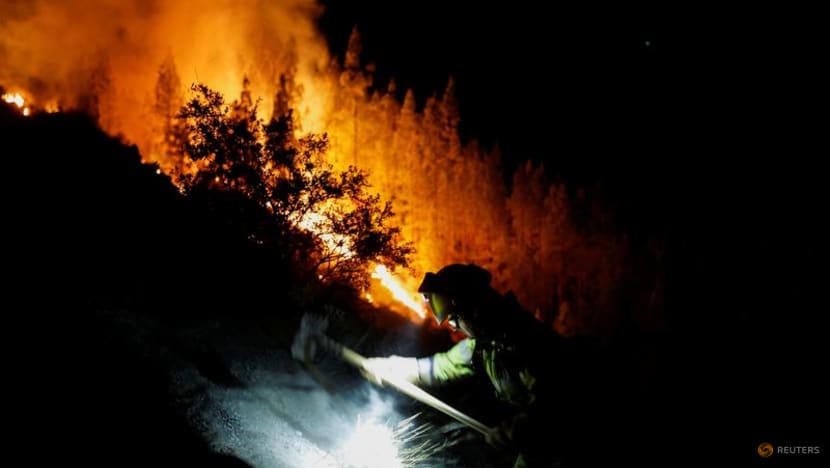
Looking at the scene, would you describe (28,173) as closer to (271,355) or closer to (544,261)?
(271,355)

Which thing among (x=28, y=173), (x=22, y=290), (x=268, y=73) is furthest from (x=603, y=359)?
(x=268, y=73)

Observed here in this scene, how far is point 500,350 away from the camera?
442 cm

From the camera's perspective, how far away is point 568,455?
155 inches

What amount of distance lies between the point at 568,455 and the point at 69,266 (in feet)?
21.2

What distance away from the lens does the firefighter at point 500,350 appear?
405cm

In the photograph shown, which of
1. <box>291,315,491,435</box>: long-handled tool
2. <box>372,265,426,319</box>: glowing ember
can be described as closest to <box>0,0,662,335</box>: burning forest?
<box>372,265,426,319</box>: glowing ember

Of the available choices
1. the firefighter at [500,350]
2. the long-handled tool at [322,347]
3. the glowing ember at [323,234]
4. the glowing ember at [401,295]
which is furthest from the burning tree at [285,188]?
the firefighter at [500,350]

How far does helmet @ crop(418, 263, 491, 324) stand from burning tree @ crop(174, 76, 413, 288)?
1104cm

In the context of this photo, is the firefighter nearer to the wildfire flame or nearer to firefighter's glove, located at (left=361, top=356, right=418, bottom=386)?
firefighter's glove, located at (left=361, top=356, right=418, bottom=386)

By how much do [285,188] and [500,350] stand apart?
1188 centimetres

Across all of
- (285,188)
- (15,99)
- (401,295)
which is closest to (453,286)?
(285,188)

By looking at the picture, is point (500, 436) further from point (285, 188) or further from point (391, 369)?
point (285, 188)

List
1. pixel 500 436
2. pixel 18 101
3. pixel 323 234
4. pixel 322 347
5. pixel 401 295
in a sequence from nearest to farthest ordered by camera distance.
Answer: pixel 500 436, pixel 322 347, pixel 323 234, pixel 18 101, pixel 401 295

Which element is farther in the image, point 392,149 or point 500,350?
point 392,149
